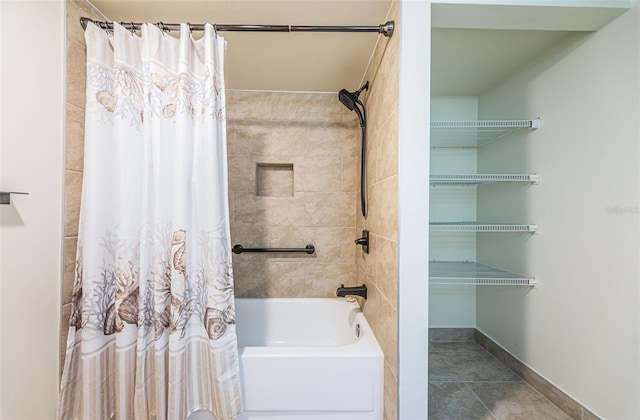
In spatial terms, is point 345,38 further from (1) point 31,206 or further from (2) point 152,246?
(1) point 31,206

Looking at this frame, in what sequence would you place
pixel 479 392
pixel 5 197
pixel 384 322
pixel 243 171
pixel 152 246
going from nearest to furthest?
pixel 5 197 → pixel 152 246 → pixel 384 322 → pixel 479 392 → pixel 243 171

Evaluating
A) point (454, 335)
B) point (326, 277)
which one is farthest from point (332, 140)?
point (454, 335)

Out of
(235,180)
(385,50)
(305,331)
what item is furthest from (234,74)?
(305,331)

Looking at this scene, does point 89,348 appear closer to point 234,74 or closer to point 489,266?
point 234,74

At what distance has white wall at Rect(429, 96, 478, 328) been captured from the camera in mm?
2148

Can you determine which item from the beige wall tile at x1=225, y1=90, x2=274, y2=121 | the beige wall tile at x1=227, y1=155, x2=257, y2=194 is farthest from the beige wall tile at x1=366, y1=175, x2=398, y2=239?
the beige wall tile at x1=225, y1=90, x2=274, y2=121

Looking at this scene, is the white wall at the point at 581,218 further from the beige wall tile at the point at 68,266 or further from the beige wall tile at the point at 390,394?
the beige wall tile at the point at 68,266

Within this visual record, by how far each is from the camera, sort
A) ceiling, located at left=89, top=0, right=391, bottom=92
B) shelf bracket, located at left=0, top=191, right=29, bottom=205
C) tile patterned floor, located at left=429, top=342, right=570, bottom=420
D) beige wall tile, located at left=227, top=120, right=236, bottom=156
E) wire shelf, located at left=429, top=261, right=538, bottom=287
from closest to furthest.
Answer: shelf bracket, located at left=0, top=191, right=29, bottom=205 → ceiling, located at left=89, top=0, right=391, bottom=92 → tile patterned floor, located at left=429, top=342, right=570, bottom=420 → wire shelf, located at left=429, top=261, right=538, bottom=287 → beige wall tile, located at left=227, top=120, right=236, bottom=156

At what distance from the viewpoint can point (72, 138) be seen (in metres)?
1.17

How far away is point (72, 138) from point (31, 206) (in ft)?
1.12

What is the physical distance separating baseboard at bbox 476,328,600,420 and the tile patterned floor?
0.09 ft

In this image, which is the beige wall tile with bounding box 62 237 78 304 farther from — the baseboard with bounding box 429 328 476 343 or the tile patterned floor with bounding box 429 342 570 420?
the baseboard with bounding box 429 328 476 343

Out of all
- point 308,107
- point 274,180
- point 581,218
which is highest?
point 308,107

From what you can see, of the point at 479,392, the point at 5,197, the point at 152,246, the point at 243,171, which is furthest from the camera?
the point at 243,171
